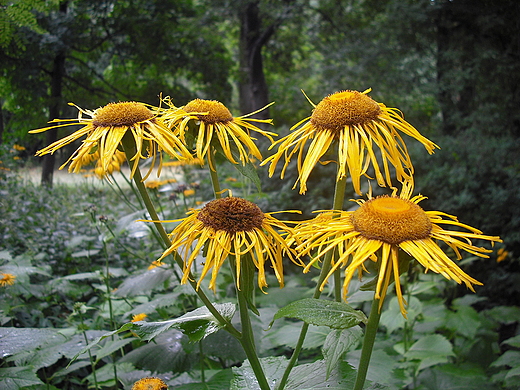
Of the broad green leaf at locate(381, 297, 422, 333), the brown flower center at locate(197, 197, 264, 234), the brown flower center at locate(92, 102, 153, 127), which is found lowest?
Result: the broad green leaf at locate(381, 297, 422, 333)

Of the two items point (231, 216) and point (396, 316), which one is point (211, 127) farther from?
point (396, 316)

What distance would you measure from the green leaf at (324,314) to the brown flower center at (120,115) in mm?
503

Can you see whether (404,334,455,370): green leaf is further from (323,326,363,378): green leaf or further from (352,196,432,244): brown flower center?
(352,196,432,244): brown flower center

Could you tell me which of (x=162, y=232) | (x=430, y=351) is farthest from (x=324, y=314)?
(x=430, y=351)

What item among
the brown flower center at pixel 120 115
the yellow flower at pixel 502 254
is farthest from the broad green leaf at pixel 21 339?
the yellow flower at pixel 502 254

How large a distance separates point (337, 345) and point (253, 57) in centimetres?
605

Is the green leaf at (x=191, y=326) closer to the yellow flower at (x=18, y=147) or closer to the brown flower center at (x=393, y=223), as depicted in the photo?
the brown flower center at (x=393, y=223)

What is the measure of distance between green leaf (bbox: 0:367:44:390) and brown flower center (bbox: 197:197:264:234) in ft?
2.44

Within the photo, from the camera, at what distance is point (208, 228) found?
84 cm

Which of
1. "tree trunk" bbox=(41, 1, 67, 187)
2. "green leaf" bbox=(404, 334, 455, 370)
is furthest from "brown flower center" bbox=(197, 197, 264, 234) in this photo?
"tree trunk" bbox=(41, 1, 67, 187)

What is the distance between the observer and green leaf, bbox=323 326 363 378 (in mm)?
813

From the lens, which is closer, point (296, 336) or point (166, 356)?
point (166, 356)

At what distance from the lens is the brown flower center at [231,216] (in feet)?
2.72

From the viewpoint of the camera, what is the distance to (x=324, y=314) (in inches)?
29.4
